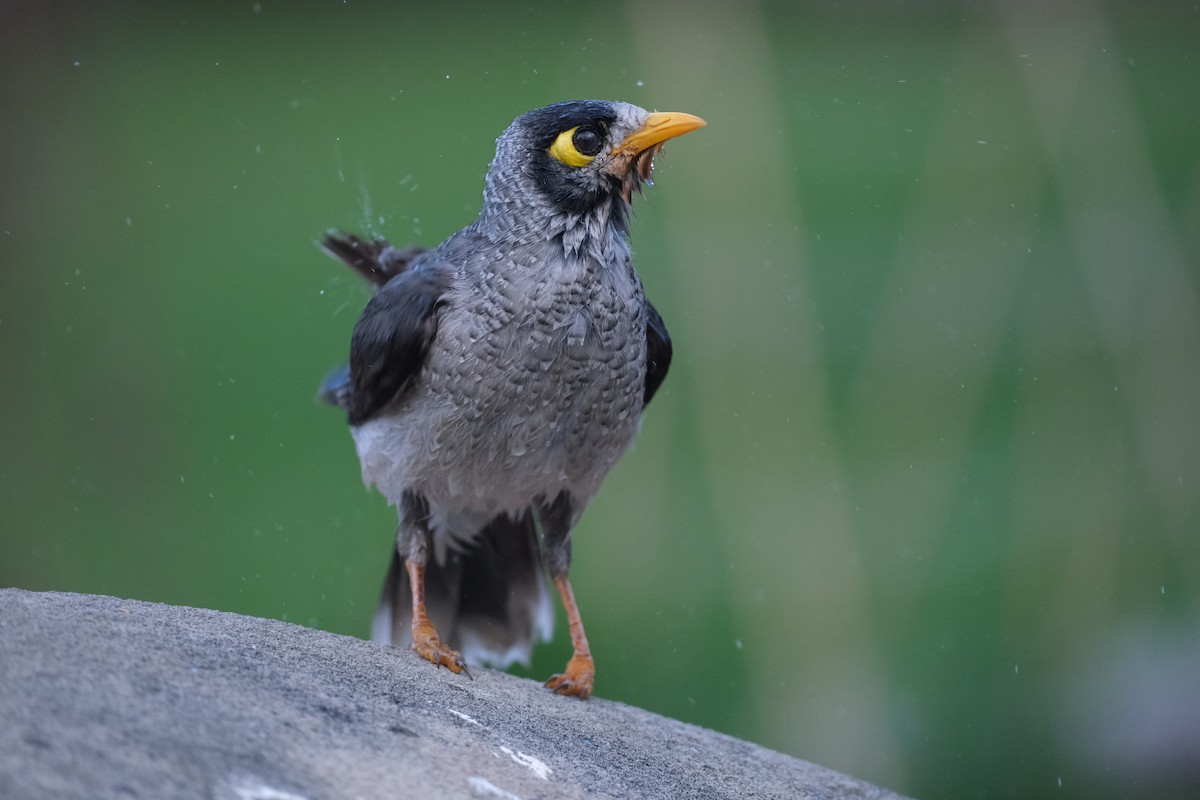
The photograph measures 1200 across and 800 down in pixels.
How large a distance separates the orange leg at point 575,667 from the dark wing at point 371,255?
1.18 metres

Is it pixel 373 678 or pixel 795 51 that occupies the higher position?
pixel 795 51

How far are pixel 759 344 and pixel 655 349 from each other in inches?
73.0

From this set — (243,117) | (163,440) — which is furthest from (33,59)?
(163,440)

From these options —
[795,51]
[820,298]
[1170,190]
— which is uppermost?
[795,51]

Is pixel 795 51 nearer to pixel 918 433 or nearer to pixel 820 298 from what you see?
pixel 820 298

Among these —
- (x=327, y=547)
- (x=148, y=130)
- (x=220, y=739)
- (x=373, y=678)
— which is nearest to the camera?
(x=220, y=739)

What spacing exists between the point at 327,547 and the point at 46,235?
2396 millimetres

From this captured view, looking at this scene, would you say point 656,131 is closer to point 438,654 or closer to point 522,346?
point 522,346

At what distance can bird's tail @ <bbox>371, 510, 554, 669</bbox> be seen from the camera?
432 cm

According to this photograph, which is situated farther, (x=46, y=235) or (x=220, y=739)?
(x=46, y=235)

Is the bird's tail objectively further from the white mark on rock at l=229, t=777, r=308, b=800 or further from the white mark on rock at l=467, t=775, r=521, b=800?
the white mark on rock at l=229, t=777, r=308, b=800

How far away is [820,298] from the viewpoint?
5.78m

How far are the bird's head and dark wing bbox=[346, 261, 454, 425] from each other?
13.1 inches

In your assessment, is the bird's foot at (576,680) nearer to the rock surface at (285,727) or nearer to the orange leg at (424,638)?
the rock surface at (285,727)
